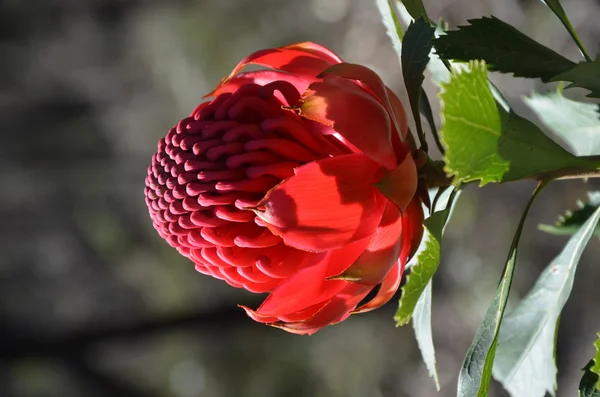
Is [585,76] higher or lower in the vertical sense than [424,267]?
higher

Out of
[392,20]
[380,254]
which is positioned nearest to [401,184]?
[380,254]

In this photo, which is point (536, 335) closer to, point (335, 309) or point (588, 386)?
point (588, 386)

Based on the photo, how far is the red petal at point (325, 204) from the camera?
1.97 ft

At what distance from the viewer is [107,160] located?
3016 millimetres

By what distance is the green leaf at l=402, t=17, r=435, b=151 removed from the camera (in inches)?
27.2

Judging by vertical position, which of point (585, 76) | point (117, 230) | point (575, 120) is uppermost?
point (585, 76)

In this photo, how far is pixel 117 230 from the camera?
2.97 meters

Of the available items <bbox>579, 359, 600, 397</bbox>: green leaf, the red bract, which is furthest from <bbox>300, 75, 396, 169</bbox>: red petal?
<bbox>579, 359, 600, 397</bbox>: green leaf

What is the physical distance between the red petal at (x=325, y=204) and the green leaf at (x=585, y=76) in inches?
9.6

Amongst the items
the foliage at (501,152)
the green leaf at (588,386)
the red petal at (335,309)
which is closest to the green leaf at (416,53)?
the foliage at (501,152)

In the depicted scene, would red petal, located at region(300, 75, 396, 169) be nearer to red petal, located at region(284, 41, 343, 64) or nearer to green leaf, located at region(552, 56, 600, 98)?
red petal, located at region(284, 41, 343, 64)

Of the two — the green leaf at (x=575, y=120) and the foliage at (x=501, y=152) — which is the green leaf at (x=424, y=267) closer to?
the foliage at (x=501, y=152)

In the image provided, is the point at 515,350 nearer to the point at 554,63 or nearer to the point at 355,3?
the point at 554,63

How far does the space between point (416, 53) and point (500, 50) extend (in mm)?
114
